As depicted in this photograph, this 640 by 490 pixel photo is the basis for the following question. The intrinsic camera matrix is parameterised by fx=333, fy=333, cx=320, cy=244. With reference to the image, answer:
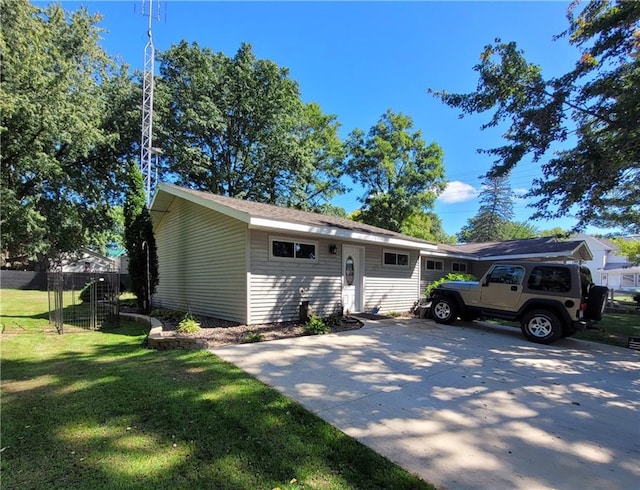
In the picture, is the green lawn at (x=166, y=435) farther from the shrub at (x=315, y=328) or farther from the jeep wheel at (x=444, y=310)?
the jeep wheel at (x=444, y=310)

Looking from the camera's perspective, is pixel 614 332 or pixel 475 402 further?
pixel 614 332

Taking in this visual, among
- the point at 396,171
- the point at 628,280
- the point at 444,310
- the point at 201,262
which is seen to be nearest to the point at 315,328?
the point at 444,310

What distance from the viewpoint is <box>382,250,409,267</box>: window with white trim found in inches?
462

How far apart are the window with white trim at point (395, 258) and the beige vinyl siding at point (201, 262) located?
17.6 ft

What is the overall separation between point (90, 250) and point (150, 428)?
1182 inches

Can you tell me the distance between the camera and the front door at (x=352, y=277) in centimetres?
1036

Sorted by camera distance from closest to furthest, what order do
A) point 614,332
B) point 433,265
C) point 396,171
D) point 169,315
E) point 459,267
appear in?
1. point 614,332
2. point 169,315
3. point 433,265
4. point 459,267
5. point 396,171

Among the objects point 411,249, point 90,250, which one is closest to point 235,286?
point 411,249

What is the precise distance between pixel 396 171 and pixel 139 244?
19904 millimetres

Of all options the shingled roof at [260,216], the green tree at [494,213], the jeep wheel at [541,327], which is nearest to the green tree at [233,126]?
the shingled roof at [260,216]

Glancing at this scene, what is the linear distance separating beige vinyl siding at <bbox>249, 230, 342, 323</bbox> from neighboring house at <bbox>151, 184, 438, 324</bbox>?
0.08ft

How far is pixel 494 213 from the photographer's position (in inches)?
2056

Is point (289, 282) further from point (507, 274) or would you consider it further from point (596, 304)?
point (596, 304)

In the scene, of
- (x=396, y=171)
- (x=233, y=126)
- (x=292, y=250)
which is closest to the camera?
(x=292, y=250)
